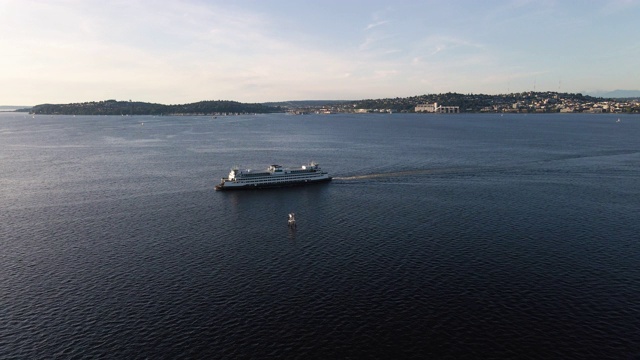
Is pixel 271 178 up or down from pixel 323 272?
up

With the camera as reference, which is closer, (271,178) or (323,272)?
(323,272)

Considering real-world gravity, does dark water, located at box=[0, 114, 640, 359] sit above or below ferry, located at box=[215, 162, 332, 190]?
below

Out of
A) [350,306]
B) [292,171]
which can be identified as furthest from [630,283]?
[292,171]

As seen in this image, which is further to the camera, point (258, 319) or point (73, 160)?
point (73, 160)

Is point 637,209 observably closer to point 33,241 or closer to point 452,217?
point 452,217

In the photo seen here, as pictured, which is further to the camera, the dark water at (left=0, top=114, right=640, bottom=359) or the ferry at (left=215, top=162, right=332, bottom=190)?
the ferry at (left=215, top=162, right=332, bottom=190)
